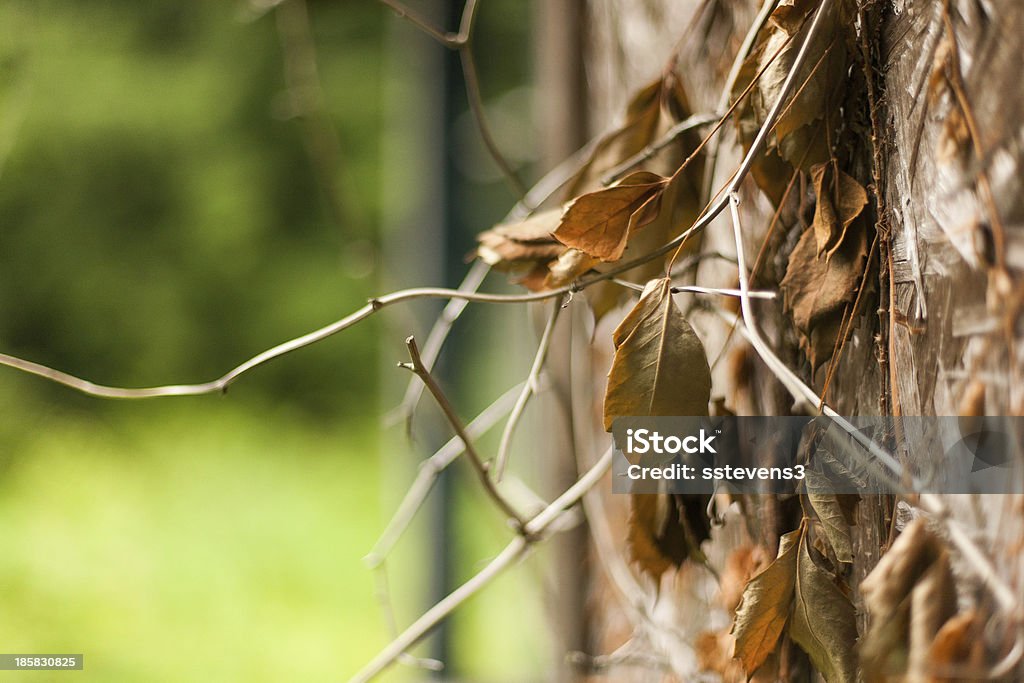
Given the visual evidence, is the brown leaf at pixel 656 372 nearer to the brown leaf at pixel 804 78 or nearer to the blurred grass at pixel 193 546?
the brown leaf at pixel 804 78

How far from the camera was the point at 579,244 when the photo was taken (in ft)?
0.93

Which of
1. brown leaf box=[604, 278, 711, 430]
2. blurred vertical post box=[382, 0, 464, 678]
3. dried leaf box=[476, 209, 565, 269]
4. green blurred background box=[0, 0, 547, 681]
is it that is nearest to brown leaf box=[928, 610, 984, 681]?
brown leaf box=[604, 278, 711, 430]

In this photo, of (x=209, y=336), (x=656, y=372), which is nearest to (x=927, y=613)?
(x=656, y=372)

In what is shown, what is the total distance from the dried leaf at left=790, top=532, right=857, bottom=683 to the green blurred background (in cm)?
44

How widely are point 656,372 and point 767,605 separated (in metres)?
0.10

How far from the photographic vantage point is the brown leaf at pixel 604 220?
28 cm

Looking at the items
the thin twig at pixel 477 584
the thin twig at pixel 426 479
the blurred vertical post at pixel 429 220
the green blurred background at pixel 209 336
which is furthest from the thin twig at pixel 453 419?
the blurred vertical post at pixel 429 220

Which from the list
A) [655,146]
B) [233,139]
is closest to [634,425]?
[655,146]

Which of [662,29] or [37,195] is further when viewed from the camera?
[37,195]

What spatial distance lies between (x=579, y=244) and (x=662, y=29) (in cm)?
38

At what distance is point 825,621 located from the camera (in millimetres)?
261

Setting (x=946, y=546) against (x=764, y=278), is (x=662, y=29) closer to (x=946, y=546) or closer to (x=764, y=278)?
(x=764, y=278)

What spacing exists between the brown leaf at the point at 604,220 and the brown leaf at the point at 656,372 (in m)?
0.03

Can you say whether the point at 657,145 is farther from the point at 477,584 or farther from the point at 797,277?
the point at 477,584
